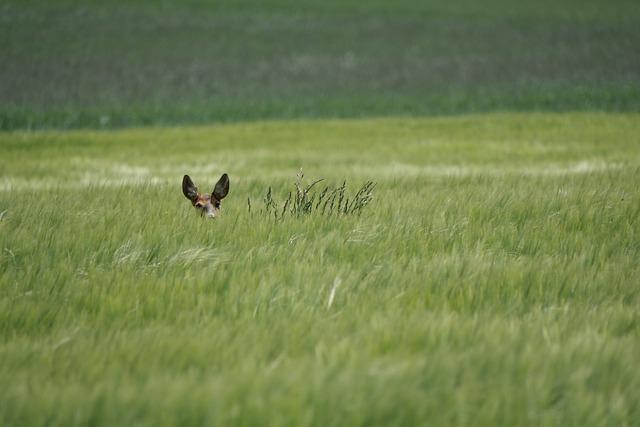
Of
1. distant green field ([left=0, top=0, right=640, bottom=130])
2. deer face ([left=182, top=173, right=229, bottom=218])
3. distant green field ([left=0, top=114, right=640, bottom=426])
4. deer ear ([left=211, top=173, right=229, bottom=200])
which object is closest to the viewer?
distant green field ([left=0, top=114, right=640, bottom=426])

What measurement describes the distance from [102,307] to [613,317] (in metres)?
1.88

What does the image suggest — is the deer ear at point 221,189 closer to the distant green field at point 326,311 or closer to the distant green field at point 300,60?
the distant green field at point 326,311

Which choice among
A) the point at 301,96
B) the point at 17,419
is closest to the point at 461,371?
the point at 17,419

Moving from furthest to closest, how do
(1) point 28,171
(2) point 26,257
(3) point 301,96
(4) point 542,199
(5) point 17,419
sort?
1. (3) point 301,96
2. (1) point 28,171
3. (4) point 542,199
4. (2) point 26,257
5. (5) point 17,419

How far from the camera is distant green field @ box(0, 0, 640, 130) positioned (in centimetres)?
1880

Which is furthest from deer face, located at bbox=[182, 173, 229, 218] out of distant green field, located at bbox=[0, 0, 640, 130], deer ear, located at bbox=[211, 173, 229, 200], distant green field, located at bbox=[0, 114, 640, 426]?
distant green field, located at bbox=[0, 0, 640, 130]

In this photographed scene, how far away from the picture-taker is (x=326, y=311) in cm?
240

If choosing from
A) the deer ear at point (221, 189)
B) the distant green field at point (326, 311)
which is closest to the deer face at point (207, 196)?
the deer ear at point (221, 189)

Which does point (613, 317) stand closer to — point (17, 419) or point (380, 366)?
point (380, 366)

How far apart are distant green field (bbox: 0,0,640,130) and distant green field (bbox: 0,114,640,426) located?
14.1 meters

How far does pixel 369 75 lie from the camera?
901 inches

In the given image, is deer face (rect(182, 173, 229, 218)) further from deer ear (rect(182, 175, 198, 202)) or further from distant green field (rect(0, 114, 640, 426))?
distant green field (rect(0, 114, 640, 426))

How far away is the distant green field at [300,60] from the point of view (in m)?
18.8

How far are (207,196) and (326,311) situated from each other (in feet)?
7.19
